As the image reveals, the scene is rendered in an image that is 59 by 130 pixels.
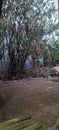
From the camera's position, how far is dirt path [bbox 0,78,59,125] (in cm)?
405

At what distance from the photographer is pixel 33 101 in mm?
4934

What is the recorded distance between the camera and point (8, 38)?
7867 mm

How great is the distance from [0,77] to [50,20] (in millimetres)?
2474

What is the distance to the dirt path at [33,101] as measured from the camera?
4.05 meters

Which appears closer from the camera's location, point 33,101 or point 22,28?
point 33,101

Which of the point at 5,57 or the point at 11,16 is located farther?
the point at 5,57

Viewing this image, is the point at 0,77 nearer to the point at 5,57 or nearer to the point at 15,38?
the point at 5,57

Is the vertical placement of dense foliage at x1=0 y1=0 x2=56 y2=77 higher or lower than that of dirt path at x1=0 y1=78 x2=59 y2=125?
higher

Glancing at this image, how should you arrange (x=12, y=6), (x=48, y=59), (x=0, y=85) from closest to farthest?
(x=0, y=85) → (x=12, y=6) → (x=48, y=59)

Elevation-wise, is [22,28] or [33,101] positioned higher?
[22,28]

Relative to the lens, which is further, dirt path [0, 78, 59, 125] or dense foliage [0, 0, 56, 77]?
dense foliage [0, 0, 56, 77]

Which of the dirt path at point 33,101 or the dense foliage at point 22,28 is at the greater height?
the dense foliage at point 22,28

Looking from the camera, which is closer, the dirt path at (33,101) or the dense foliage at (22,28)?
the dirt path at (33,101)

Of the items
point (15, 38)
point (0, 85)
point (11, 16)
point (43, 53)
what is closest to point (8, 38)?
point (15, 38)
